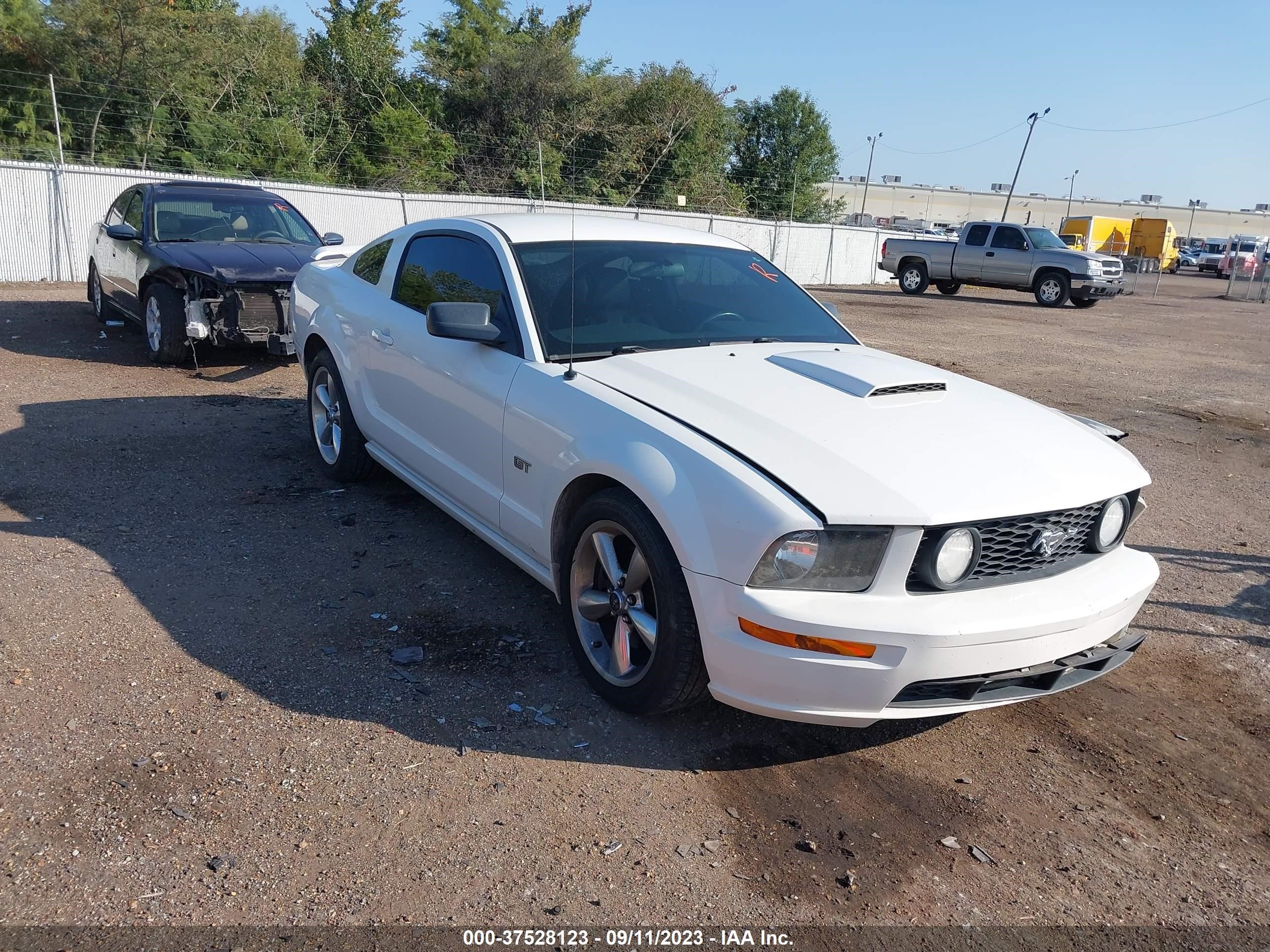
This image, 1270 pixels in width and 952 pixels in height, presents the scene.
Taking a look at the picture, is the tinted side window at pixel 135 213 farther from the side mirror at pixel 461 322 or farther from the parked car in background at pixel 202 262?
the side mirror at pixel 461 322

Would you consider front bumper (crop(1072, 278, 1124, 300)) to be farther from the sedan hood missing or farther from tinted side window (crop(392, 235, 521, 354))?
tinted side window (crop(392, 235, 521, 354))

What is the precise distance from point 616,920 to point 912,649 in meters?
1.12

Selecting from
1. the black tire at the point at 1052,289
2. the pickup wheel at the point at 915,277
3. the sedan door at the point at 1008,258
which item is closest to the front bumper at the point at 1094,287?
the black tire at the point at 1052,289

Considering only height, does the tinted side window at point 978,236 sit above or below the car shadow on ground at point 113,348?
above

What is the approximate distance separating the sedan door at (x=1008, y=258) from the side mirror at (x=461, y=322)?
76.7 ft

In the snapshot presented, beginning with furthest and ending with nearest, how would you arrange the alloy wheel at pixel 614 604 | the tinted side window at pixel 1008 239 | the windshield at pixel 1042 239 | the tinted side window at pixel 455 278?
the tinted side window at pixel 1008 239 < the windshield at pixel 1042 239 < the tinted side window at pixel 455 278 < the alloy wheel at pixel 614 604

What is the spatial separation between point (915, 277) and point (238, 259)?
21.6 metres

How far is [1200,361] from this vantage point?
14.6m

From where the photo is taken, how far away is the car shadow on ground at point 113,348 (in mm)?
9289

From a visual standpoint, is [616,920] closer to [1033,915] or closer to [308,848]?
[308,848]

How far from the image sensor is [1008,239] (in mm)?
24844

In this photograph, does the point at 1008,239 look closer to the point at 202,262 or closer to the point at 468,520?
the point at 202,262

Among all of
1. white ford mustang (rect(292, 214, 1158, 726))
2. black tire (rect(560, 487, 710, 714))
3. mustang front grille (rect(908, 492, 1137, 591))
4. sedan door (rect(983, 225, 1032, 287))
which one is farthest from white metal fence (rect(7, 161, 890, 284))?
mustang front grille (rect(908, 492, 1137, 591))

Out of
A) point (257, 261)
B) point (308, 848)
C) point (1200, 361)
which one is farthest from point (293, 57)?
point (308, 848)
